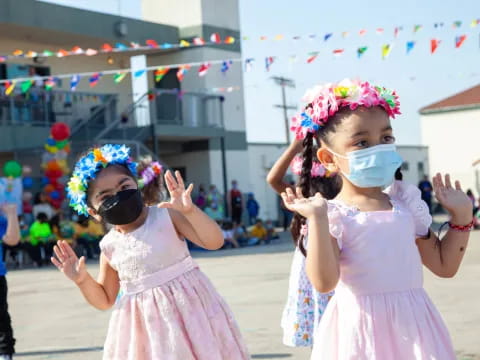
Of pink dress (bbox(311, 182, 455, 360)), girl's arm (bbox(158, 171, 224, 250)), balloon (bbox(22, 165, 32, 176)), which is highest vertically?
balloon (bbox(22, 165, 32, 176))

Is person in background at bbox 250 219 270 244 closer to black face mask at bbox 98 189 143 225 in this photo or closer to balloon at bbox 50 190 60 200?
balloon at bbox 50 190 60 200

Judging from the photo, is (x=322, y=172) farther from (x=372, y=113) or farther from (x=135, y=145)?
(x=135, y=145)

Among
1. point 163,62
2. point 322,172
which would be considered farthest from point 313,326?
point 163,62

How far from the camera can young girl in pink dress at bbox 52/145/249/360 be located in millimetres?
4270

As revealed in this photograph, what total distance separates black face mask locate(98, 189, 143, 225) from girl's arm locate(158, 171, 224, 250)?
175 mm

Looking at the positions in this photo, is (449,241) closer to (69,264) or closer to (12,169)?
(69,264)

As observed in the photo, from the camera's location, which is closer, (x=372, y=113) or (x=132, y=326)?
(x=372, y=113)

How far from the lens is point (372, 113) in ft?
11.1

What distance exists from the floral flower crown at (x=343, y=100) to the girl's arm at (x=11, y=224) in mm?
3057

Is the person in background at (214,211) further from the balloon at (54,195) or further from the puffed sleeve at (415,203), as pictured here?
the puffed sleeve at (415,203)

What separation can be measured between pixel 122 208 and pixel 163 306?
0.52m

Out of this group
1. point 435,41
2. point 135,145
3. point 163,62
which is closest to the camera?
point 435,41

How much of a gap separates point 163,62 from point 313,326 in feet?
73.1

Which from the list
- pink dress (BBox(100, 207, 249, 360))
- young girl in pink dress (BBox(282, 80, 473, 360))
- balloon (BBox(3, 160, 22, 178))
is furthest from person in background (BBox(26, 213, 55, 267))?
young girl in pink dress (BBox(282, 80, 473, 360))
